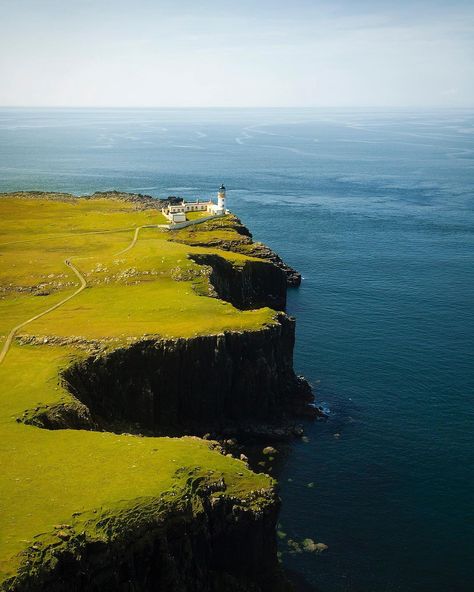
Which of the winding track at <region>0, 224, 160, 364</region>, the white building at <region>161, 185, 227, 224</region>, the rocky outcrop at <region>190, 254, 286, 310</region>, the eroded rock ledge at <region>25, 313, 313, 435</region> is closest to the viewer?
the eroded rock ledge at <region>25, 313, 313, 435</region>

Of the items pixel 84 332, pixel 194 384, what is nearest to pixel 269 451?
pixel 194 384

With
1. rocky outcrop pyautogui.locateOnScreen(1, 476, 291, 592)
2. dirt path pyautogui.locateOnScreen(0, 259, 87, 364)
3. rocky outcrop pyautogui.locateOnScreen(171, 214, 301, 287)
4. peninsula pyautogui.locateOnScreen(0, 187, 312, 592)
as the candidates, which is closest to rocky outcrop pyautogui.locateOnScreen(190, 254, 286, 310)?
peninsula pyautogui.locateOnScreen(0, 187, 312, 592)

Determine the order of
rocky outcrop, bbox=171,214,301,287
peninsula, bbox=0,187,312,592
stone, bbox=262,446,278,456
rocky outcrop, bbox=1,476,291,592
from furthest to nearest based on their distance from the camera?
rocky outcrop, bbox=171,214,301,287 < stone, bbox=262,446,278,456 < peninsula, bbox=0,187,312,592 < rocky outcrop, bbox=1,476,291,592

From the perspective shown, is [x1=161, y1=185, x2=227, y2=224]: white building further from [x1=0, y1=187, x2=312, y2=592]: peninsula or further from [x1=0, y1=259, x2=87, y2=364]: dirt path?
[x1=0, y1=259, x2=87, y2=364]: dirt path

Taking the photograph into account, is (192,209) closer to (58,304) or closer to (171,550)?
(58,304)

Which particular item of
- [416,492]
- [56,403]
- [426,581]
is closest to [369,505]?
[416,492]

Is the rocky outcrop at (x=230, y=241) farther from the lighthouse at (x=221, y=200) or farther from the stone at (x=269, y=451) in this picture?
the stone at (x=269, y=451)

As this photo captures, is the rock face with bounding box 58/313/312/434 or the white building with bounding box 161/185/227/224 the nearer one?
the rock face with bounding box 58/313/312/434
